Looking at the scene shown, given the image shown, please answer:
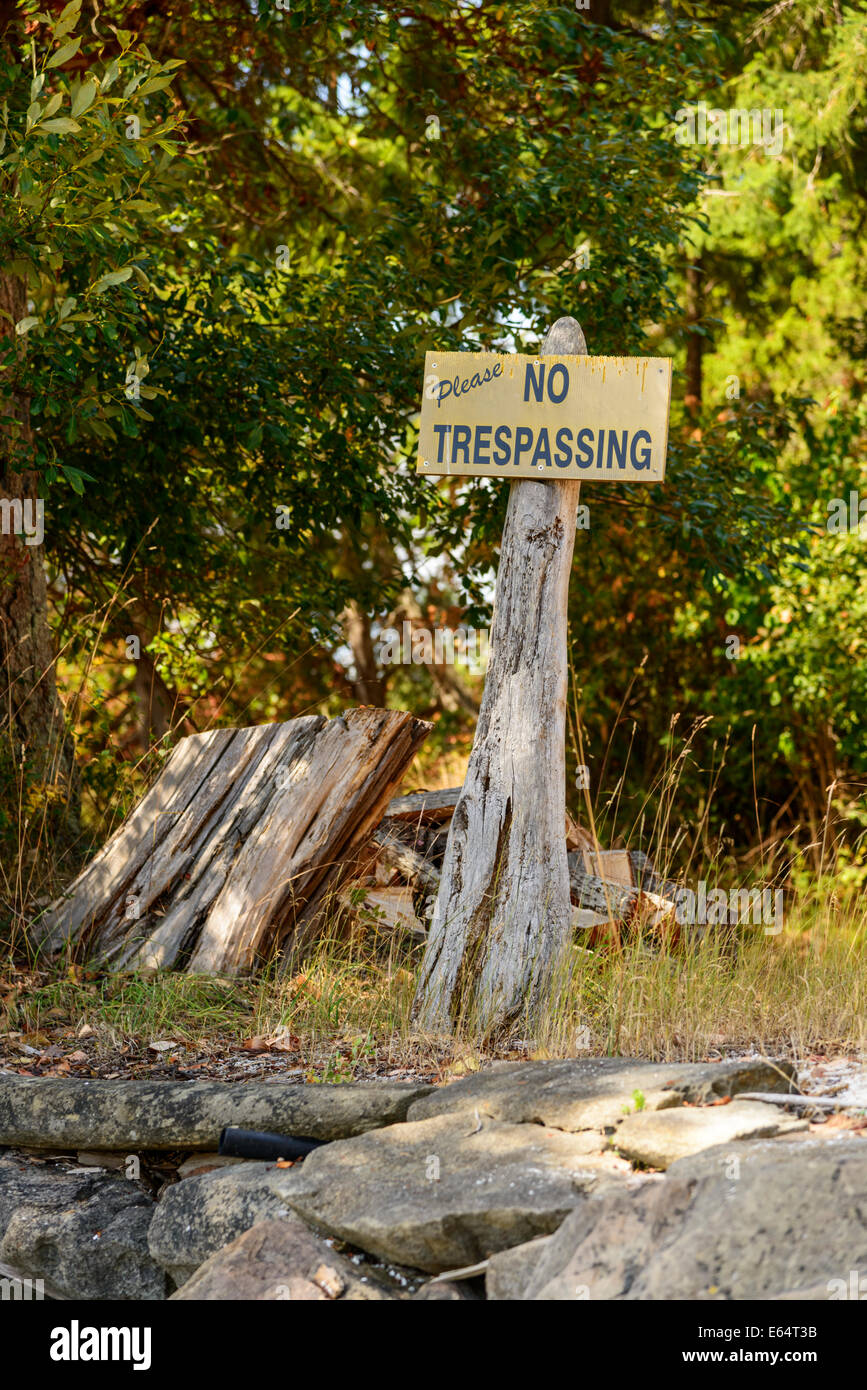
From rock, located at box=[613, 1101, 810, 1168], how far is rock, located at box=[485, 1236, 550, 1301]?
34 centimetres

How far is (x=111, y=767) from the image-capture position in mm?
6824

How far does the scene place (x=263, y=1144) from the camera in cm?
360

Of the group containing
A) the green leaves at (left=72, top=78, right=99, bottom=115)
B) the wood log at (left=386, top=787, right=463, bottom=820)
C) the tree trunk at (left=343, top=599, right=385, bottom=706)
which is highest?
the green leaves at (left=72, top=78, right=99, bottom=115)

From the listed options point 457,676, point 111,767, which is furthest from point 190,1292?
point 457,676

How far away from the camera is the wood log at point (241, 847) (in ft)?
16.9

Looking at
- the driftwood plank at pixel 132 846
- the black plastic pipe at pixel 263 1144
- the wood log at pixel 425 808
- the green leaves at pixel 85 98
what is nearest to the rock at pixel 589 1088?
the black plastic pipe at pixel 263 1144

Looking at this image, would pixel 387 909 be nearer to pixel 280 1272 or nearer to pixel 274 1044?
pixel 274 1044

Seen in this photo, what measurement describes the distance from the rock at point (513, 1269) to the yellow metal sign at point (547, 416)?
263 cm

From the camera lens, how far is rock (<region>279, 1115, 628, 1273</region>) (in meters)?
2.88

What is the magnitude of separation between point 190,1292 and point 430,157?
697 cm

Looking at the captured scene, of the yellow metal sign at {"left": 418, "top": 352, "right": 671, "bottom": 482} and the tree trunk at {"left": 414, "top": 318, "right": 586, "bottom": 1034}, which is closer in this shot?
the tree trunk at {"left": 414, "top": 318, "right": 586, "bottom": 1034}

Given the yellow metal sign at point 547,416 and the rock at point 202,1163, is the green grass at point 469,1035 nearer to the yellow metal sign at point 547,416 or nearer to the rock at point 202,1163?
the rock at point 202,1163

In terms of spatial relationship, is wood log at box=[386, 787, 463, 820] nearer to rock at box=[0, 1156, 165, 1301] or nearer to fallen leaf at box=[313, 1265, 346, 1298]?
rock at box=[0, 1156, 165, 1301]

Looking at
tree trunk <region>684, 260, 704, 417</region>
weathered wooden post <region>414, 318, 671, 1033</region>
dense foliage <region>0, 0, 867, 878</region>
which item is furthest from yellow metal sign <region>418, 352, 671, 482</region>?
tree trunk <region>684, 260, 704, 417</region>
